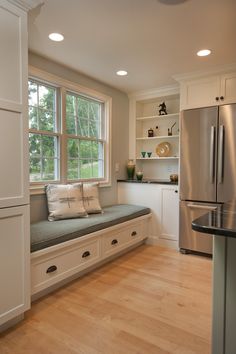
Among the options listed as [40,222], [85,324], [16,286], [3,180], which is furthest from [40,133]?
[85,324]

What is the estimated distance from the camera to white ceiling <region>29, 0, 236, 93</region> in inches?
76.3

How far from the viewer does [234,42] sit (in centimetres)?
A: 246

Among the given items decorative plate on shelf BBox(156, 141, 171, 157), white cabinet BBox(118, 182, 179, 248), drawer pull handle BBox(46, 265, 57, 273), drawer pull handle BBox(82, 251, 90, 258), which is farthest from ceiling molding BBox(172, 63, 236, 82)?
drawer pull handle BBox(46, 265, 57, 273)

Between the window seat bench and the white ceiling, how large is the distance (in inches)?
73.5

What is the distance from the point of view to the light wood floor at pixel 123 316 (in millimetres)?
1618

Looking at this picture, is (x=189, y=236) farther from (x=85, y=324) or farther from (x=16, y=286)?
(x=16, y=286)

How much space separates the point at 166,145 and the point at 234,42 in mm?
1915

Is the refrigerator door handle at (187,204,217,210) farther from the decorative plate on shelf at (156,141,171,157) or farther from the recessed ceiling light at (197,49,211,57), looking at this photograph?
the recessed ceiling light at (197,49,211,57)

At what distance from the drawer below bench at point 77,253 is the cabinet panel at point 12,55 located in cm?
123

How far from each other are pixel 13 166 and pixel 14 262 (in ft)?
2.27

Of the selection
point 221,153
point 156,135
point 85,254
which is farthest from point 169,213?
point 85,254

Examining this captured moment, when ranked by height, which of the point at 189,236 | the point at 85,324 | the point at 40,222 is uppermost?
the point at 40,222

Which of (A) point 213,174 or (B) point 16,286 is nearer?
(B) point 16,286

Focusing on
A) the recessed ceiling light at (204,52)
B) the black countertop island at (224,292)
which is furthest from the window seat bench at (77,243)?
the recessed ceiling light at (204,52)
